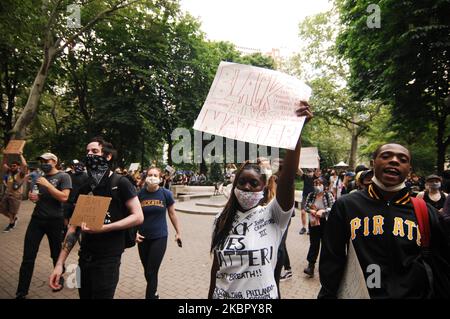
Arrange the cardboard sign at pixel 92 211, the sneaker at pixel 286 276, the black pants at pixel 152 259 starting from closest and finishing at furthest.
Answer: the cardboard sign at pixel 92 211
the black pants at pixel 152 259
the sneaker at pixel 286 276

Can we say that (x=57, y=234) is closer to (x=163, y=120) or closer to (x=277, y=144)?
(x=277, y=144)

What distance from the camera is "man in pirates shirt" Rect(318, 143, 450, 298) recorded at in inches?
73.9

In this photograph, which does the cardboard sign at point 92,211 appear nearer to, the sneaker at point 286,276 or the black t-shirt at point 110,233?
the black t-shirt at point 110,233

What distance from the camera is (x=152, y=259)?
4.00 m

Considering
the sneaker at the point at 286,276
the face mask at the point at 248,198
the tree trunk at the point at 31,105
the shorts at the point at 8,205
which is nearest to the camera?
the face mask at the point at 248,198

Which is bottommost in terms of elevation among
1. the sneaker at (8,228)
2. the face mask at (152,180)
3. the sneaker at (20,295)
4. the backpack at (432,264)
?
the sneaker at (8,228)

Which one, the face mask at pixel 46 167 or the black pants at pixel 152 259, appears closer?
the black pants at pixel 152 259

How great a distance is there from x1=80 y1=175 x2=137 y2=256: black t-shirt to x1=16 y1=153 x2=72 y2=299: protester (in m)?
1.89

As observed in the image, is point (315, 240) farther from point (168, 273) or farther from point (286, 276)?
point (168, 273)

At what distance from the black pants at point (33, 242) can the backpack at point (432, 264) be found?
4.77 meters

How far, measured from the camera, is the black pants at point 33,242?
4230 mm

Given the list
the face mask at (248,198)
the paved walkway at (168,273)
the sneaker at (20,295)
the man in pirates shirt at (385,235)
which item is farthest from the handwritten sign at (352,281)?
the sneaker at (20,295)

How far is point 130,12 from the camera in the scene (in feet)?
48.3

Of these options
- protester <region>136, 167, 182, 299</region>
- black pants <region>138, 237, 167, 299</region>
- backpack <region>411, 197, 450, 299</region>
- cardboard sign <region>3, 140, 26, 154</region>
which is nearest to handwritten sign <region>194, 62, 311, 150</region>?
backpack <region>411, 197, 450, 299</region>
